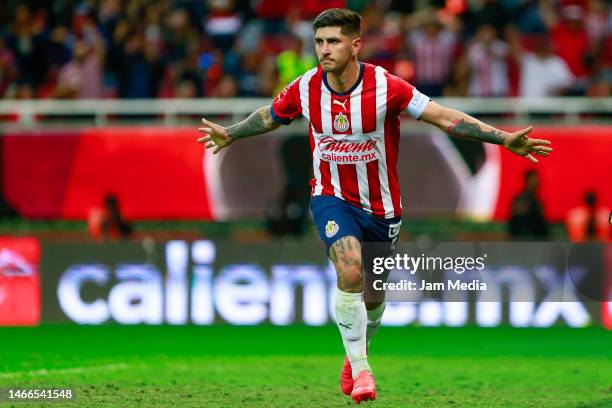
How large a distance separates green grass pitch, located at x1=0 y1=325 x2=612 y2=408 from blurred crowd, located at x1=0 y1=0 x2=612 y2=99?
4.32 m

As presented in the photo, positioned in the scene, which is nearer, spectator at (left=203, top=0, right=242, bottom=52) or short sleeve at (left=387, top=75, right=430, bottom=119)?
short sleeve at (left=387, top=75, right=430, bottom=119)

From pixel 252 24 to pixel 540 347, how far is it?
7309 millimetres

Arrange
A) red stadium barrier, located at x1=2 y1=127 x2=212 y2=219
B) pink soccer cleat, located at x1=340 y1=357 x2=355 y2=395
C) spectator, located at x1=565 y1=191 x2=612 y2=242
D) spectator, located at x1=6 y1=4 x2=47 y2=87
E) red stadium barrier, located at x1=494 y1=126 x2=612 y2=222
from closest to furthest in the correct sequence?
pink soccer cleat, located at x1=340 y1=357 x2=355 y2=395
spectator, located at x1=565 y1=191 x2=612 y2=242
red stadium barrier, located at x1=494 y1=126 x2=612 y2=222
red stadium barrier, located at x1=2 y1=127 x2=212 y2=219
spectator, located at x1=6 y1=4 x2=47 y2=87

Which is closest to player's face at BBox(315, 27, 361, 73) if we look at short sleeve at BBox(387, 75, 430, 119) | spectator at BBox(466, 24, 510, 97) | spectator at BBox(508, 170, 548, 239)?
short sleeve at BBox(387, 75, 430, 119)

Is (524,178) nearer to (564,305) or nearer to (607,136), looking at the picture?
(607,136)

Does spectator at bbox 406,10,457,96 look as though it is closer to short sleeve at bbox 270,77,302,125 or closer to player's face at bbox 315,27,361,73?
short sleeve at bbox 270,77,302,125

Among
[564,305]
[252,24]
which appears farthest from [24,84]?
[564,305]

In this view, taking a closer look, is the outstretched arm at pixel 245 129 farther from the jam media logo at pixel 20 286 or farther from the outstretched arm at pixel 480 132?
the jam media logo at pixel 20 286

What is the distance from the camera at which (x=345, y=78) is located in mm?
8258

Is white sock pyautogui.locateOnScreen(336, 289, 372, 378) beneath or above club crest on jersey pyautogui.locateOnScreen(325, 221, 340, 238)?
beneath

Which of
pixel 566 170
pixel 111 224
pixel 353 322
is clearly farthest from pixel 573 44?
pixel 353 322

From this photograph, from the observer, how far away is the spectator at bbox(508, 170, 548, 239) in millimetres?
15617

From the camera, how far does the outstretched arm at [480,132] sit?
803cm

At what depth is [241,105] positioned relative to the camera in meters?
16.0
